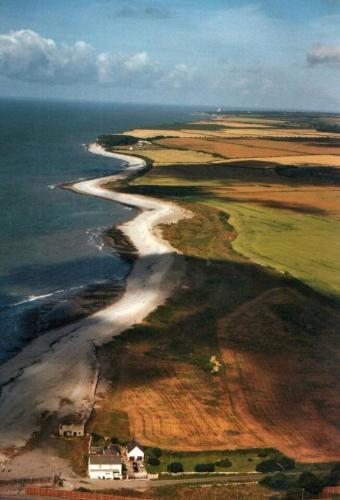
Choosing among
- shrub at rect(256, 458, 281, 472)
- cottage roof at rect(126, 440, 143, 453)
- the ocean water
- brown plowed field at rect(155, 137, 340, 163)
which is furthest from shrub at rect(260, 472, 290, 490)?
brown plowed field at rect(155, 137, 340, 163)

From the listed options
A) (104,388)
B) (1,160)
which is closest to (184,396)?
(104,388)

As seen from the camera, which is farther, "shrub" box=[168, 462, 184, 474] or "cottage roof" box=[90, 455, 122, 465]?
"shrub" box=[168, 462, 184, 474]

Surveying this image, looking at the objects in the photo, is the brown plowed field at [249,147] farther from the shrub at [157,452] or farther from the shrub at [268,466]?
the shrub at [157,452]

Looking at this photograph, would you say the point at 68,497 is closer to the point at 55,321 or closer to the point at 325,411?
the point at 325,411

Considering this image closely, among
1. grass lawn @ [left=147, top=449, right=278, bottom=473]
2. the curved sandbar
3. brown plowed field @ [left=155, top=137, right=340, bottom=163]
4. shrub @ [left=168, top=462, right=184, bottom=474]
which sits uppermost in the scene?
brown plowed field @ [left=155, top=137, right=340, bottom=163]

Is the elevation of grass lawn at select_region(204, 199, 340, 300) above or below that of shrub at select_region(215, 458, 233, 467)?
above

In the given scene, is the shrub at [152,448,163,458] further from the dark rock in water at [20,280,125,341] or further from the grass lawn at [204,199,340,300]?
the grass lawn at [204,199,340,300]
